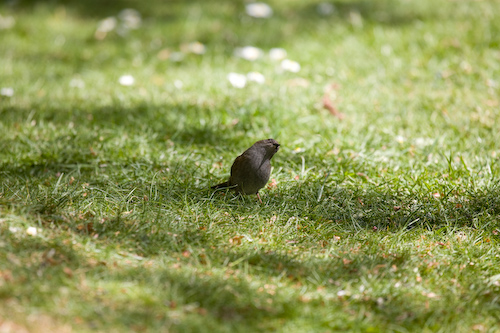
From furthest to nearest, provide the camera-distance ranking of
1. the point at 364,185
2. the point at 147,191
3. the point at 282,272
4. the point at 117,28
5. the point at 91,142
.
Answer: the point at 117,28, the point at 91,142, the point at 364,185, the point at 147,191, the point at 282,272

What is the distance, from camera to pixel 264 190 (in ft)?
11.0

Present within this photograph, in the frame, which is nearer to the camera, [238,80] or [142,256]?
[142,256]

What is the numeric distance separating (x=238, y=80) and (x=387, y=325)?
3.17 metres

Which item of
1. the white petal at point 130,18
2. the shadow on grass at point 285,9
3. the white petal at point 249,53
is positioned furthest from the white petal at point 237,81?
the white petal at point 130,18

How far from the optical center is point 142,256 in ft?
8.29

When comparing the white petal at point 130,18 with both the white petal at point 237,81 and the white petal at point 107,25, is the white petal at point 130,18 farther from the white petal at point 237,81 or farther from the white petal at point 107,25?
the white petal at point 237,81

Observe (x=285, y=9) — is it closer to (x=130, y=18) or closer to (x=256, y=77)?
(x=130, y=18)

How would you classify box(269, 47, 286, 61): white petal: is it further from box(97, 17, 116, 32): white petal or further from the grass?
box(97, 17, 116, 32): white petal

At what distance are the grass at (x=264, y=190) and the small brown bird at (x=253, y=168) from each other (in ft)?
A: 0.44

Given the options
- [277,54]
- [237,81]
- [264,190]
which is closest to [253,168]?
[264,190]

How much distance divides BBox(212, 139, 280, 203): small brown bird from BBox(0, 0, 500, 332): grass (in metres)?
0.13

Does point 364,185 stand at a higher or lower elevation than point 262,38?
lower

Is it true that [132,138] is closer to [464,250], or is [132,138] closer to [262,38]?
[464,250]

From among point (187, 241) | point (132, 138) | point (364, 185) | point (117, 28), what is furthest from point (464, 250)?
point (117, 28)
